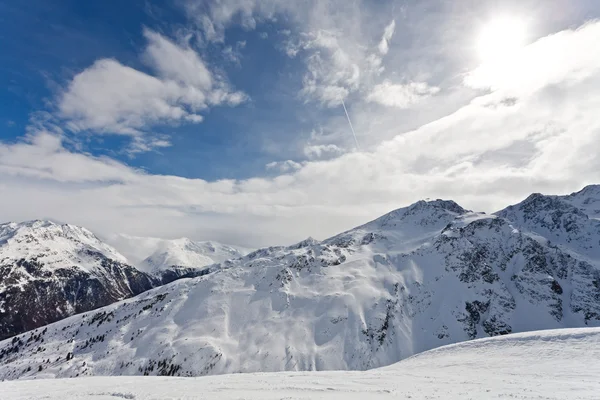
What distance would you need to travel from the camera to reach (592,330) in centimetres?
5544

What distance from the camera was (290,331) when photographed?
19050 centimetres

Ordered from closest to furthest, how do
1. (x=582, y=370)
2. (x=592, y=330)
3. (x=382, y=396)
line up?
(x=382, y=396) → (x=582, y=370) → (x=592, y=330)

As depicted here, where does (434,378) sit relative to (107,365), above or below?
above

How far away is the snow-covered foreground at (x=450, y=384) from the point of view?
33719mm

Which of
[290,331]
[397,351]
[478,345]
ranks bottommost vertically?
[397,351]

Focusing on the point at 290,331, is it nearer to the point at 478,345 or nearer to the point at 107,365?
the point at 107,365

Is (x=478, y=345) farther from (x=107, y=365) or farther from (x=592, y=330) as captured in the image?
(x=107, y=365)

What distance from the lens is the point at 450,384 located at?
39.0 metres

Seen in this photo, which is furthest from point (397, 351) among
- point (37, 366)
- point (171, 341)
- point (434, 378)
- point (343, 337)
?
point (37, 366)

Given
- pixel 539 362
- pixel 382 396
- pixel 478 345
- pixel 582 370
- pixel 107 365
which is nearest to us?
pixel 382 396

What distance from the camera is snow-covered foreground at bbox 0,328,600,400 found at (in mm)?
33719

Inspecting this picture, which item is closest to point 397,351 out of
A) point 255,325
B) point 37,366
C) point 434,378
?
point 255,325

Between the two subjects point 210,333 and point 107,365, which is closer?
point 107,365

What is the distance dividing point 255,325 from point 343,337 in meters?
51.1
